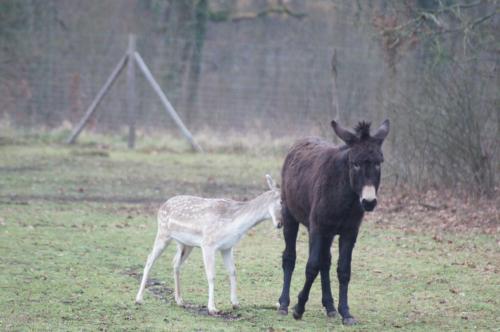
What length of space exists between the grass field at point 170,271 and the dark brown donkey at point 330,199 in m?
0.37

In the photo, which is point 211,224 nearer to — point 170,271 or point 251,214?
point 251,214

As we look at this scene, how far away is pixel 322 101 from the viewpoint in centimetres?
2320

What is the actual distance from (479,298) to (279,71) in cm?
1752

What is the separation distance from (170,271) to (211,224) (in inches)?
86.1

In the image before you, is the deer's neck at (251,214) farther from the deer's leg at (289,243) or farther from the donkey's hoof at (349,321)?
the donkey's hoof at (349,321)

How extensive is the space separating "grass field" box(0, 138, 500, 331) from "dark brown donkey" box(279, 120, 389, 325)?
372 millimetres

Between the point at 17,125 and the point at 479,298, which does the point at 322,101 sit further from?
the point at 479,298

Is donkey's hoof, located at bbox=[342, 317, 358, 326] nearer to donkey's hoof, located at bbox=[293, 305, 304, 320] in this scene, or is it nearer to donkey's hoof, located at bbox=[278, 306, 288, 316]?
donkey's hoof, located at bbox=[293, 305, 304, 320]

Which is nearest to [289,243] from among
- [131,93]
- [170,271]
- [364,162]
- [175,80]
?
[364,162]

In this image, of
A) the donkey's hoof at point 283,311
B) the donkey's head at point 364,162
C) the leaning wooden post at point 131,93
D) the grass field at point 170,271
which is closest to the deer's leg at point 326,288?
the grass field at point 170,271

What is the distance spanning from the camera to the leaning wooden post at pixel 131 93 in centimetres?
2566

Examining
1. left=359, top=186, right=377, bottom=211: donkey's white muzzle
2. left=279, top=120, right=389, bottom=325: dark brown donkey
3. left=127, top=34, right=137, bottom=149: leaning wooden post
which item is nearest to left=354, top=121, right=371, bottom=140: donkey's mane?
left=279, top=120, right=389, bottom=325: dark brown donkey

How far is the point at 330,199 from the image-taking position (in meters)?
8.59

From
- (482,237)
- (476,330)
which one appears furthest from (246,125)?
(476,330)
